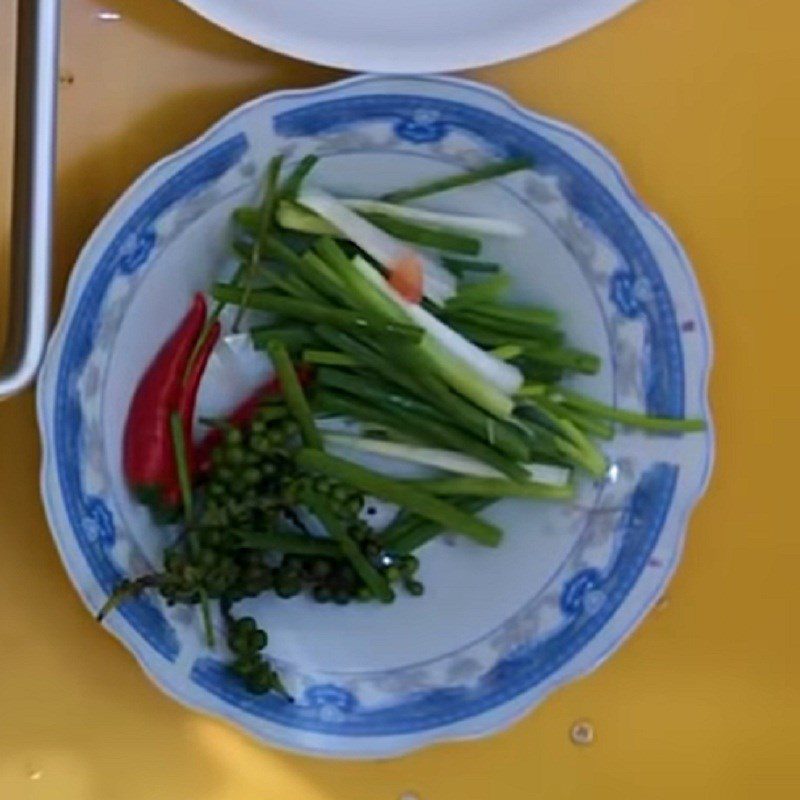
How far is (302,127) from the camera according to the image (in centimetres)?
74

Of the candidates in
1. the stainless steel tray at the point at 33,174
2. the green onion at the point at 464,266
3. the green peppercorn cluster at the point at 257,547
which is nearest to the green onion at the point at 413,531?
the green peppercorn cluster at the point at 257,547

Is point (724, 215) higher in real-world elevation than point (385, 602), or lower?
higher

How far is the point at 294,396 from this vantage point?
0.72 metres

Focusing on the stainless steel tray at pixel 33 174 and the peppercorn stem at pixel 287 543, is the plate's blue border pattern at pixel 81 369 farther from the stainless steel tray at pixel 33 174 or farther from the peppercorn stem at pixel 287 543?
the stainless steel tray at pixel 33 174

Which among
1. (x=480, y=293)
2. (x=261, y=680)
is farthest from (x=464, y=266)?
(x=261, y=680)

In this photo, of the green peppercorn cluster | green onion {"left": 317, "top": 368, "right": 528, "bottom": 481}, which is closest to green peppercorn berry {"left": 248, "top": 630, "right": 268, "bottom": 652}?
the green peppercorn cluster

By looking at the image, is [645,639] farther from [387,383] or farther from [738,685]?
[387,383]

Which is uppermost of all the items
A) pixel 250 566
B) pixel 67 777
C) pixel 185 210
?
pixel 185 210

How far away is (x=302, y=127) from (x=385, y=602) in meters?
0.23

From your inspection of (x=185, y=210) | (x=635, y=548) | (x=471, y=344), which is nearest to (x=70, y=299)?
(x=185, y=210)

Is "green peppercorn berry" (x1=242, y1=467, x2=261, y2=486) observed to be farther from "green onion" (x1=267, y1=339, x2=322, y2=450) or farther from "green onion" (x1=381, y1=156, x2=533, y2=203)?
"green onion" (x1=381, y1=156, x2=533, y2=203)

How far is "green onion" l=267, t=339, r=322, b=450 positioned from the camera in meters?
0.72

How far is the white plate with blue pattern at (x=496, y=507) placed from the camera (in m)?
0.73

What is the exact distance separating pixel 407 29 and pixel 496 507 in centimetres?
24
